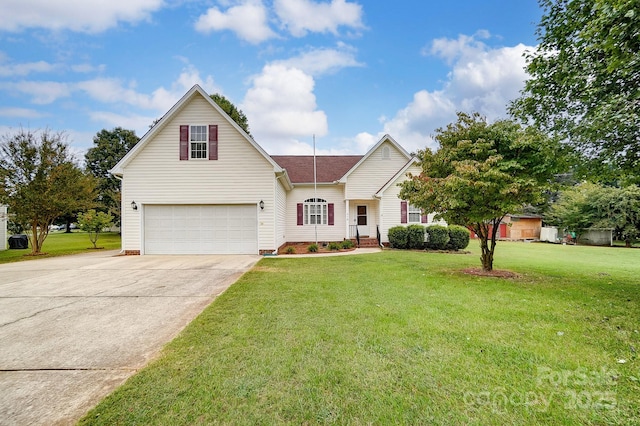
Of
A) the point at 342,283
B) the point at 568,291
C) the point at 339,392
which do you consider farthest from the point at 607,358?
the point at 342,283

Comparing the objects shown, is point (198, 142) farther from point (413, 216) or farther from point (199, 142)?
point (413, 216)

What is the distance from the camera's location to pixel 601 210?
2280 centimetres

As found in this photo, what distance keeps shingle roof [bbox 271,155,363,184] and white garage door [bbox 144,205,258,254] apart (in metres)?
5.78

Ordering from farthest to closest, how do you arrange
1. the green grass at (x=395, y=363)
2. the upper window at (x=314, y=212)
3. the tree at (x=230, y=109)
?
the tree at (x=230, y=109) < the upper window at (x=314, y=212) < the green grass at (x=395, y=363)

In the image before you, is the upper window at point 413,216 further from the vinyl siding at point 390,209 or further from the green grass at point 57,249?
the green grass at point 57,249

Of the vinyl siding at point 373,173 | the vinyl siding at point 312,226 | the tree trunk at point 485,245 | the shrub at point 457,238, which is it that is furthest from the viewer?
the vinyl siding at point 312,226

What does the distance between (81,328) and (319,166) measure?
17.2 m

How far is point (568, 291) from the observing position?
21.0 ft

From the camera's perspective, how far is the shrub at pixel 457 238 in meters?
15.6

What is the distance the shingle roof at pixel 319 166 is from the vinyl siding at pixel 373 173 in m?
1.61

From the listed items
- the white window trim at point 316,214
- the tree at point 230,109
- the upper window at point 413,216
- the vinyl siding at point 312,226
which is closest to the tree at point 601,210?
the upper window at point 413,216

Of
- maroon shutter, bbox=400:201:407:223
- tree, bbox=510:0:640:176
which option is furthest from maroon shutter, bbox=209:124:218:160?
tree, bbox=510:0:640:176

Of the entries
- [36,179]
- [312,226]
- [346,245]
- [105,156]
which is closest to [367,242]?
[346,245]

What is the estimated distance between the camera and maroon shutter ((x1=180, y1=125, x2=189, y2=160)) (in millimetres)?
13091
